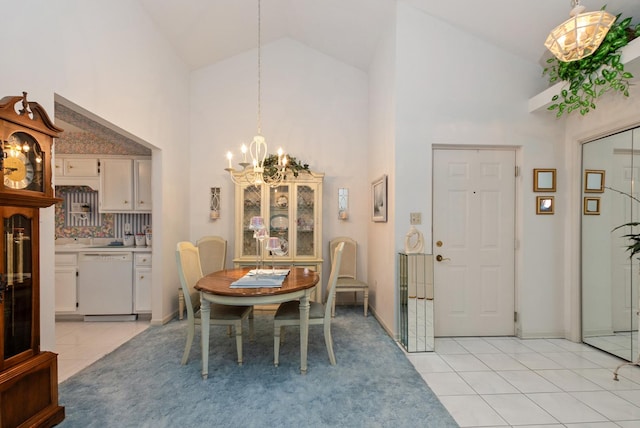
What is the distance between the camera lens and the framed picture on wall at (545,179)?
331cm

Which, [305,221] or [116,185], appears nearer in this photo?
[116,185]

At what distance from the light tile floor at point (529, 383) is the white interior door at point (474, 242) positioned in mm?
239

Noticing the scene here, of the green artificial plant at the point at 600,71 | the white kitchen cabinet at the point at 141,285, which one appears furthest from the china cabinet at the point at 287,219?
Result: the green artificial plant at the point at 600,71

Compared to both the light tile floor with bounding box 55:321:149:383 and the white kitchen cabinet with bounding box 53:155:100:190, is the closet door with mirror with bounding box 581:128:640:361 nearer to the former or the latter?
the light tile floor with bounding box 55:321:149:383

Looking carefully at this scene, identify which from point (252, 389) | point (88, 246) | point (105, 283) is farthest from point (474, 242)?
point (88, 246)

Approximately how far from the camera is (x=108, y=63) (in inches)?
108

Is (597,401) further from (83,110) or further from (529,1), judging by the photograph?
(83,110)

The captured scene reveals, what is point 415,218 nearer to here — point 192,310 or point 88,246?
point 192,310

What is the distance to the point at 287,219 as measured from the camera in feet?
14.2

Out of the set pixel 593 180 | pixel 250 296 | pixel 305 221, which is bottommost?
pixel 250 296

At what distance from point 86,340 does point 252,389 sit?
6.96 ft

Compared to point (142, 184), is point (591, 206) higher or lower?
lower

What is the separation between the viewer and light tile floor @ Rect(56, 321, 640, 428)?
78.9 inches

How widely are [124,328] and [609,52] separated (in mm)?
5157
